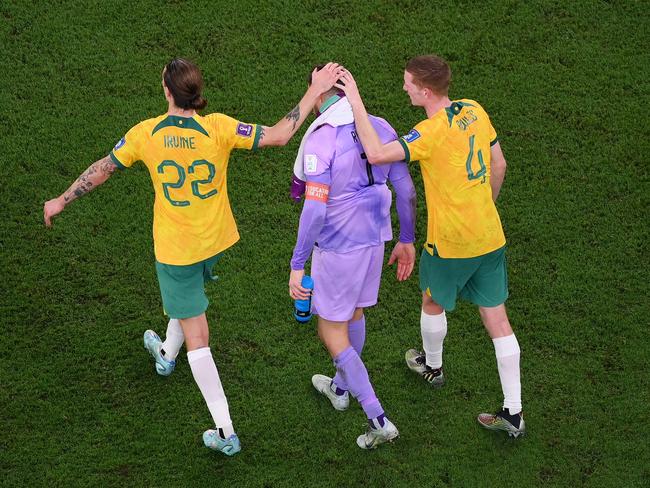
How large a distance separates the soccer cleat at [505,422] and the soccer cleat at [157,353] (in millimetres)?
2082

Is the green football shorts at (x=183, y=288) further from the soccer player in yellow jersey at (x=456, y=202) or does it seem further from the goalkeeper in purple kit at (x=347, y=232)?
the soccer player in yellow jersey at (x=456, y=202)

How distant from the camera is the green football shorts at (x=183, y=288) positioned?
5.56m

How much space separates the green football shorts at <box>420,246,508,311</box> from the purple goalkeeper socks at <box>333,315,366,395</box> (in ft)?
1.57

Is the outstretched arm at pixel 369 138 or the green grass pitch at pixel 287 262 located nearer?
the outstretched arm at pixel 369 138

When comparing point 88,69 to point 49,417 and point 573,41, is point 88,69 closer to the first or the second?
point 49,417

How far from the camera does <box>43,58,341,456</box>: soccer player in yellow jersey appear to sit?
17.2 feet

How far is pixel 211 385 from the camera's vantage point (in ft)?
18.7

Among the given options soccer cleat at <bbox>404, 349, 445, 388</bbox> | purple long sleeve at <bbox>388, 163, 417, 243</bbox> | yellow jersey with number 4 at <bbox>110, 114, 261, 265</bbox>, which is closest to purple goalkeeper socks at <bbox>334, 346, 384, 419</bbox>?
soccer cleat at <bbox>404, 349, 445, 388</bbox>

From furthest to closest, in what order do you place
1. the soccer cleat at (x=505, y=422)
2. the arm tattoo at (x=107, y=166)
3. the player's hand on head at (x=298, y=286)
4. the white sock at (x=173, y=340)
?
the white sock at (x=173, y=340)
the soccer cleat at (x=505, y=422)
the arm tattoo at (x=107, y=166)
the player's hand on head at (x=298, y=286)

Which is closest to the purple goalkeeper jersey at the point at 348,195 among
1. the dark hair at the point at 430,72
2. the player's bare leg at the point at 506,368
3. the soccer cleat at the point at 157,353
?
the dark hair at the point at 430,72

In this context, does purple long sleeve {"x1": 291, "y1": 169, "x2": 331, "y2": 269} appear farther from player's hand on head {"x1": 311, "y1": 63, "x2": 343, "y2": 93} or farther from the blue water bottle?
player's hand on head {"x1": 311, "y1": 63, "x2": 343, "y2": 93}

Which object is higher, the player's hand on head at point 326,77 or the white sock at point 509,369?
the player's hand on head at point 326,77

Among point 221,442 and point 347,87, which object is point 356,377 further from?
point 347,87

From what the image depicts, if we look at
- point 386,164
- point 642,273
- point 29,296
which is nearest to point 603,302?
point 642,273
